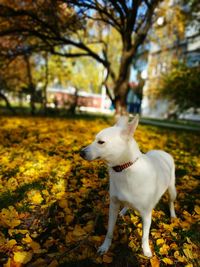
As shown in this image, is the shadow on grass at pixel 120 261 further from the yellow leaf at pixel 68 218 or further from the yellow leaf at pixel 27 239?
the yellow leaf at pixel 68 218

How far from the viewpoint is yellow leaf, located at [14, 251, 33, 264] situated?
339 centimetres

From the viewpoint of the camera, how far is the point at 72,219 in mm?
4340

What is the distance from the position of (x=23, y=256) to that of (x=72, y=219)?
1.02 m

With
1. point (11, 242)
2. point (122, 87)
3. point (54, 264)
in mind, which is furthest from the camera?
point (122, 87)

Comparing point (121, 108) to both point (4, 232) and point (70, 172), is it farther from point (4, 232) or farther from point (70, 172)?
point (4, 232)

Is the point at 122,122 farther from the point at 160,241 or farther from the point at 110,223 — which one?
the point at 160,241

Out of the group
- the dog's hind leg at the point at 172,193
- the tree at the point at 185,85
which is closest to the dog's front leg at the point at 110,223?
the dog's hind leg at the point at 172,193

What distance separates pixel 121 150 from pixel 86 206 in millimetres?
1962

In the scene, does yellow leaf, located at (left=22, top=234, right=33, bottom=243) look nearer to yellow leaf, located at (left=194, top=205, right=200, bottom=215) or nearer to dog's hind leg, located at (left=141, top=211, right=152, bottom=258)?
dog's hind leg, located at (left=141, top=211, right=152, bottom=258)

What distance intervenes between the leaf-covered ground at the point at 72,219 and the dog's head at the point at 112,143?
1153mm

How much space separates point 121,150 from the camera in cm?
304

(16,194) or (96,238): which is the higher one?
(16,194)

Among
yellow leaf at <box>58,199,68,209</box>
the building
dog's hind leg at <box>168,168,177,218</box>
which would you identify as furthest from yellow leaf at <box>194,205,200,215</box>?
the building

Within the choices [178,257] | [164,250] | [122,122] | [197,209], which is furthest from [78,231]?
[197,209]
